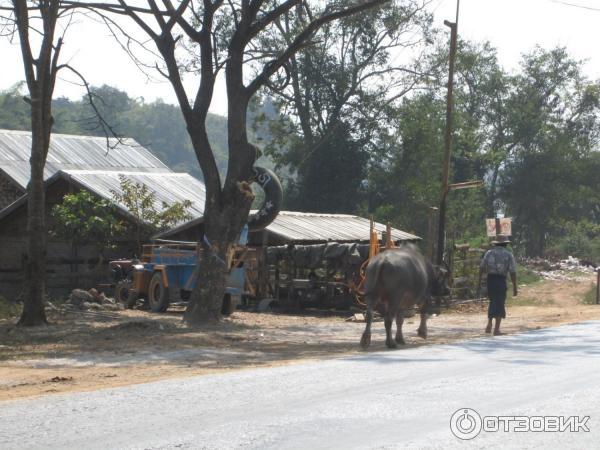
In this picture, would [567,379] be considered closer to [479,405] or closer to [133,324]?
[479,405]

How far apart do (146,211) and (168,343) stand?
13.7 meters

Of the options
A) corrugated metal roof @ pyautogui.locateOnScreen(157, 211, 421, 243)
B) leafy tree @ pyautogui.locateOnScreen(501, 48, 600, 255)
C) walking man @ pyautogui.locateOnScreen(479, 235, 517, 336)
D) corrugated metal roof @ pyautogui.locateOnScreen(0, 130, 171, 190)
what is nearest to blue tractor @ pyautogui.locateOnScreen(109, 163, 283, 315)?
corrugated metal roof @ pyautogui.locateOnScreen(157, 211, 421, 243)

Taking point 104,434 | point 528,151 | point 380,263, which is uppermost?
point 528,151

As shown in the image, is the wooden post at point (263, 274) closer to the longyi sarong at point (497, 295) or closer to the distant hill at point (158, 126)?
the longyi sarong at point (497, 295)

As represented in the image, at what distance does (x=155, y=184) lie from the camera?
33.7 metres

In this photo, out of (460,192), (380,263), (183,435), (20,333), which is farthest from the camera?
(460,192)

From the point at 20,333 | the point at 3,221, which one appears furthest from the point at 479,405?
the point at 3,221

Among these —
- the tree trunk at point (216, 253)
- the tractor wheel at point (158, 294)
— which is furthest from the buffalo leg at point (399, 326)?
the tractor wheel at point (158, 294)

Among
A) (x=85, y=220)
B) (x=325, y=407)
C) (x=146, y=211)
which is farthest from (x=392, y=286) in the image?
(x=146, y=211)

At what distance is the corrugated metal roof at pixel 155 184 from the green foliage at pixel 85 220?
94 cm

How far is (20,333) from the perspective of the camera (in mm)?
18109

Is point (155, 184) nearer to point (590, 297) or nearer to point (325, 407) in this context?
point (590, 297)

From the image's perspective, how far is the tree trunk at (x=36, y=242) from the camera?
18922 mm

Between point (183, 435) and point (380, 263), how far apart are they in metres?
8.02
